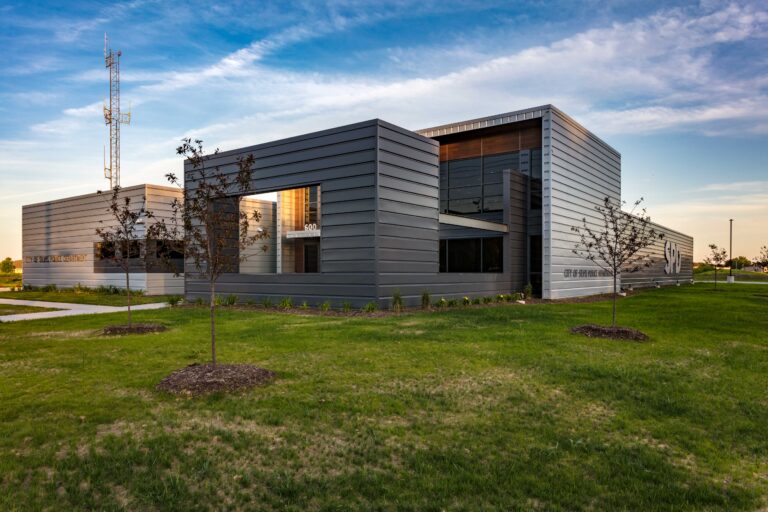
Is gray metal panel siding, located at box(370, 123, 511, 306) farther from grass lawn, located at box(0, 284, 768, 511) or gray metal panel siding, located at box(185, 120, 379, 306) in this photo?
grass lawn, located at box(0, 284, 768, 511)

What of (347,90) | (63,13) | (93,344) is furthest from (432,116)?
(93,344)

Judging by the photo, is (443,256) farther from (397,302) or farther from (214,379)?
(214,379)

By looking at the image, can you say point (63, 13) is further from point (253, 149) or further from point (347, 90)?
point (347, 90)

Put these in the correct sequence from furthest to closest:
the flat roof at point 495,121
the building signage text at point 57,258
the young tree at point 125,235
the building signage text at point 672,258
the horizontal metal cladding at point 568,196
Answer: the building signage text at point 672,258 → the building signage text at point 57,258 → the flat roof at point 495,121 → the horizontal metal cladding at point 568,196 → the young tree at point 125,235

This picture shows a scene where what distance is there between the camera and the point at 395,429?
17.1 feet

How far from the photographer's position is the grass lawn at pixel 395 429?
3855 millimetres

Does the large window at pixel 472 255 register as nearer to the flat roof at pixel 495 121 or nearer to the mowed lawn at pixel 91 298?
the flat roof at pixel 495 121

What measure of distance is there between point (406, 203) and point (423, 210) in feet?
3.64

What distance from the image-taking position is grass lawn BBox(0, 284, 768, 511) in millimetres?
3855

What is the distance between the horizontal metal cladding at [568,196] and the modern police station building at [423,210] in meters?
0.07


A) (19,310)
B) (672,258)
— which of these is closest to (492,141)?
(19,310)

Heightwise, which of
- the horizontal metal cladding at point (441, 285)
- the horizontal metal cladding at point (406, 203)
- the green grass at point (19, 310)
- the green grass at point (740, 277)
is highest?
the horizontal metal cladding at point (406, 203)

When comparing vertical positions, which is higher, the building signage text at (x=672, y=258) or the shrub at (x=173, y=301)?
the building signage text at (x=672, y=258)

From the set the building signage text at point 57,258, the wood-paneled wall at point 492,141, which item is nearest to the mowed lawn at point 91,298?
the building signage text at point 57,258
